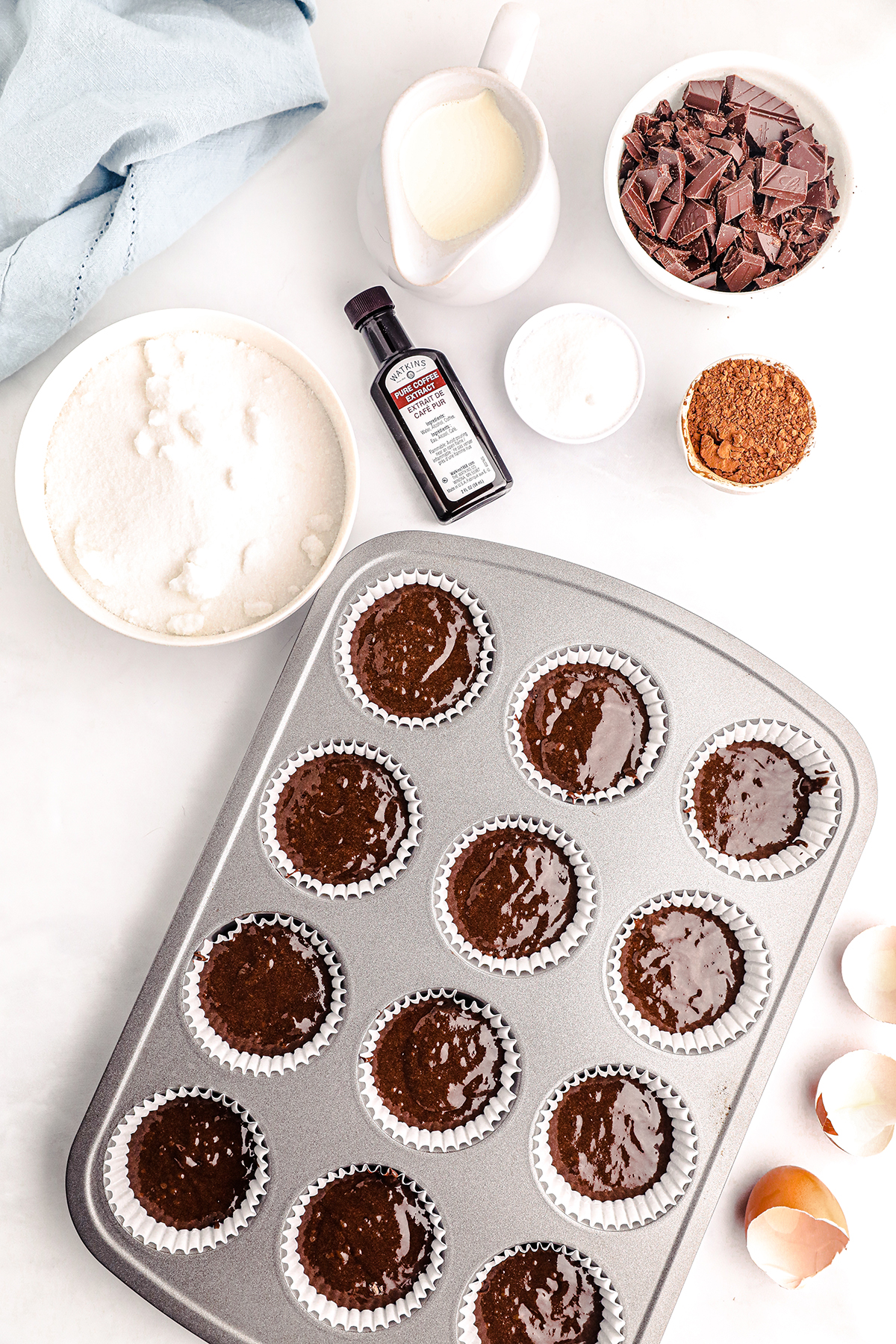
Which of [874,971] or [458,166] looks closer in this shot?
[458,166]

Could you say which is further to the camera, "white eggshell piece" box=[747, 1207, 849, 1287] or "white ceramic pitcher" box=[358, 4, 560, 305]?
"white eggshell piece" box=[747, 1207, 849, 1287]

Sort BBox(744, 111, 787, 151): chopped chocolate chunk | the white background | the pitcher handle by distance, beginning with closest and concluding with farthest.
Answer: the pitcher handle
BBox(744, 111, 787, 151): chopped chocolate chunk
the white background

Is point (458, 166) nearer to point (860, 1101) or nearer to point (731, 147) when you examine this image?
point (731, 147)

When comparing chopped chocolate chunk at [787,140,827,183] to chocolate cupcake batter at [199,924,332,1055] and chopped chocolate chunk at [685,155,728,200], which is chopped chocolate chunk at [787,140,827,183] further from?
chocolate cupcake batter at [199,924,332,1055]

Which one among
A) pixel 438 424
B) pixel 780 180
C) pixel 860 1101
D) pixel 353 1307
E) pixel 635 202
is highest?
pixel 780 180

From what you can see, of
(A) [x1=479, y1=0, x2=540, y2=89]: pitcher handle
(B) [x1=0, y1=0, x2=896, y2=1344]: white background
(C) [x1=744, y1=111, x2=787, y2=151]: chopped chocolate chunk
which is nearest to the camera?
(A) [x1=479, y1=0, x2=540, y2=89]: pitcher handle

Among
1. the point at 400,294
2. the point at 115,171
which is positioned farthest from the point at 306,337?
the point at 115,171

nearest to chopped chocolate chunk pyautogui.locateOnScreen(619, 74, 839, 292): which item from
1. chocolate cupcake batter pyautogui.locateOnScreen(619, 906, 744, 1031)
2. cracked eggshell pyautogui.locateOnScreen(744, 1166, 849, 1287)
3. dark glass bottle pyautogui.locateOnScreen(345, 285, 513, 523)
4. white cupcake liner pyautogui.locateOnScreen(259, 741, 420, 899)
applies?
dark glass bottle pyautogui.locateOnScreen(345, 285, 513, 523)

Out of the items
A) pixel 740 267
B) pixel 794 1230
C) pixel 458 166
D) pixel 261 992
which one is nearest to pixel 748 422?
pixel 740 267
